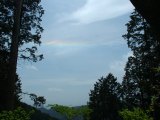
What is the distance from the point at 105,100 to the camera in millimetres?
62438

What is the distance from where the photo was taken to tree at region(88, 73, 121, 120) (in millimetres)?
60562

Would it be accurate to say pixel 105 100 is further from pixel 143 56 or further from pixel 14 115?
pixel 14 115

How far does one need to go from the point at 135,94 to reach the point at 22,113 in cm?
2916

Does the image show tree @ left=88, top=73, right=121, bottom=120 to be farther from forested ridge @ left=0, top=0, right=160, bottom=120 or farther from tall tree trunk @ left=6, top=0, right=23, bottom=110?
tall tree trunk @ left=6, top=0, right=23, bottom=110

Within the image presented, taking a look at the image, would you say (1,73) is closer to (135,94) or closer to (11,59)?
(11,59)

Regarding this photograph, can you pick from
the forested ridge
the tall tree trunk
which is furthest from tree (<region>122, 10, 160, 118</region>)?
the tall tree trunk

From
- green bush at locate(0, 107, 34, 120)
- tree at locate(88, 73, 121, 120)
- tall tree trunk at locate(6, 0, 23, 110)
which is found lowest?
green bush at locate(0, 107, 34, 120)

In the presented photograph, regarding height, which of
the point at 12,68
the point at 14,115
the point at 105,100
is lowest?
the point at 14,115

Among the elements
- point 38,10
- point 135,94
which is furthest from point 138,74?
point 38,10

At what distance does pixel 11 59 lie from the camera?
16.3 m

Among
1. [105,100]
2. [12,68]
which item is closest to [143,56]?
[12,68]

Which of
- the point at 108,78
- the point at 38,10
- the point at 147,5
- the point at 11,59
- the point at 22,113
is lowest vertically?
the point at 147,5

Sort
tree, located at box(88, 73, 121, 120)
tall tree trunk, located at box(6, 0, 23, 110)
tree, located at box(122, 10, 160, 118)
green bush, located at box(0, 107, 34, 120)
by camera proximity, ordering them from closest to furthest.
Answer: green bush, located at box(0, 107, 34, 120)
tall tree trunk, located at box(6, 0, 23, 110)
tree, located at box(122, 10, 160, 118)
tree, located at box(88, 73, 121, 120)

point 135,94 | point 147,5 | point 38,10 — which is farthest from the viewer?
point 135,94
